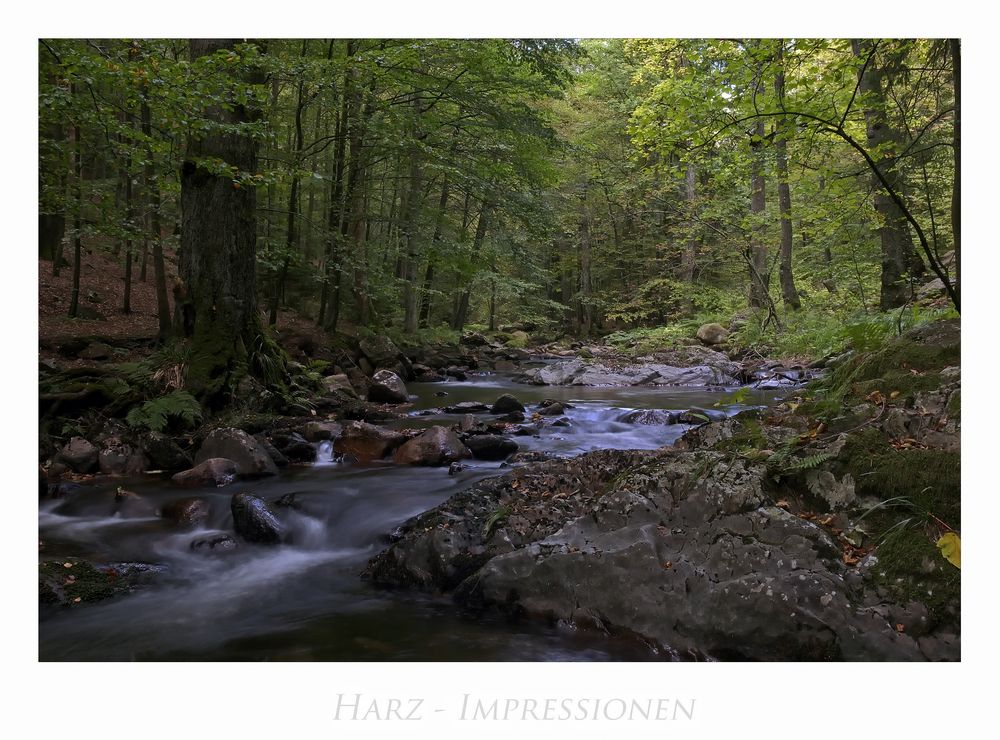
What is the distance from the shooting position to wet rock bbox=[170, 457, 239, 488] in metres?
5.55

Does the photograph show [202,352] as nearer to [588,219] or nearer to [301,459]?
[301,459]

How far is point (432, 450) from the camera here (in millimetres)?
6234

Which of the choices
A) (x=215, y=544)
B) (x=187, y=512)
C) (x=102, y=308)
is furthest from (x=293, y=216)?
(x=215, y=544)

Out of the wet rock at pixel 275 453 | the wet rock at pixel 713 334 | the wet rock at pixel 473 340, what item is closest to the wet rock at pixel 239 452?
the wet rock at pixel 275 453

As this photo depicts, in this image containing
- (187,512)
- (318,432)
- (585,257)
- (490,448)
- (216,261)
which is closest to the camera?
(187,512)

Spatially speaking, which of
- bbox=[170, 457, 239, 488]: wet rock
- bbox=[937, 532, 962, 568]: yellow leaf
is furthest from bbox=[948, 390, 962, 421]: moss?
bbox=[170, 457, 239, 488]: wet rock

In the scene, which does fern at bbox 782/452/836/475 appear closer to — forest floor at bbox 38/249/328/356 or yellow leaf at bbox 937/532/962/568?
yellow leaf at bbox 937/532/962/568

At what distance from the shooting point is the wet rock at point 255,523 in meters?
4.52

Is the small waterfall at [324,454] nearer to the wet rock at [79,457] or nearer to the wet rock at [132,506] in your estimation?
the wet rock at [132,506]

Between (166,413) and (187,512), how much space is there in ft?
7.20

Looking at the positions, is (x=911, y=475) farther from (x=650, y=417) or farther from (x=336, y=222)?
(x=336, y=222)

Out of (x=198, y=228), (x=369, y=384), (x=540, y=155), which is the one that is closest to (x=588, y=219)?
(x=540, y=155)

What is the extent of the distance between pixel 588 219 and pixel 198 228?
60.0 ft

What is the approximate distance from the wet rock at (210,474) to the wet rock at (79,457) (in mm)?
921
